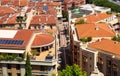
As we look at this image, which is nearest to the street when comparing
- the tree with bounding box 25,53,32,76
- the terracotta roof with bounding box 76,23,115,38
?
the terracotta roof with bounding box 76,23,115,38

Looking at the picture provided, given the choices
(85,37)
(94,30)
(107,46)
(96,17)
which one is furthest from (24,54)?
(96,17)

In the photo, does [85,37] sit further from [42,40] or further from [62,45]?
Result: [62,45]

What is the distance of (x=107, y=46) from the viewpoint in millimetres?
60500

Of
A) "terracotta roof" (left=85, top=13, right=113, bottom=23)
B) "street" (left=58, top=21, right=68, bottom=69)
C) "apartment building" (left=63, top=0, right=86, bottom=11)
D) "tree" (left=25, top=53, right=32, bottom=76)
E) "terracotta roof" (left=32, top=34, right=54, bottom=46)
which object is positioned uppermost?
"terracotta roof" (left=32, top=34, right=54, bottom=46)

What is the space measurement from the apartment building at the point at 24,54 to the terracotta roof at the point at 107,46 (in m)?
8.42

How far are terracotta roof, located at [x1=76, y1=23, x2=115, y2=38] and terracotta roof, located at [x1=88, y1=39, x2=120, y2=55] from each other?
5623 millimetres

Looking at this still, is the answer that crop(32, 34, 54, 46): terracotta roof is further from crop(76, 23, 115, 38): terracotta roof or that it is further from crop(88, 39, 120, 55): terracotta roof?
crop(76, 23, 115, 38): terracotta roof

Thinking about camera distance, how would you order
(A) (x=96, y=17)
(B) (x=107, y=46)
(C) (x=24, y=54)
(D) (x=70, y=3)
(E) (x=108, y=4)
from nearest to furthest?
(C) (x=24, y=54), (B) (x=107, y=46), (A) (x=96, y=17), (E) (x=108, y=4), (D) (x=70, y=3)

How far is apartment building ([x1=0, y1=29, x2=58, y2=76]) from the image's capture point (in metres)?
53.5

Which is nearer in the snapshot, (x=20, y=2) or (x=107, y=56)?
(x=107, y=56)

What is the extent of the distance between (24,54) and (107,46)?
15951 mm

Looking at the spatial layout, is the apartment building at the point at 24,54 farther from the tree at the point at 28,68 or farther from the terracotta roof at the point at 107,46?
the terracotta roof at the point at 107,46

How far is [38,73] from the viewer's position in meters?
53.8

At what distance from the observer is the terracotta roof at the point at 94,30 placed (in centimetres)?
6906
